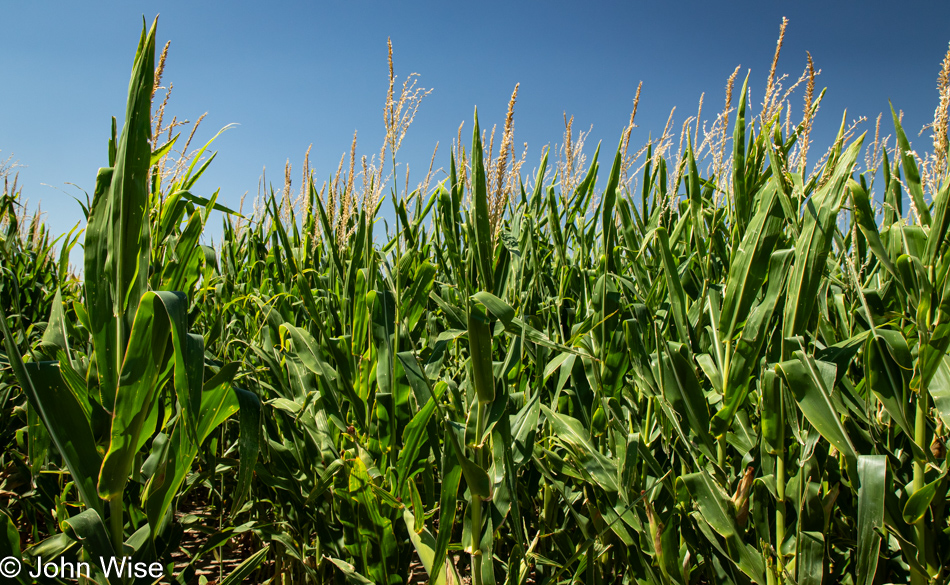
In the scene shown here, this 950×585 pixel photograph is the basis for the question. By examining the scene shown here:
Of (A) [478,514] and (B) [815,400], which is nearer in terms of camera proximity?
(B) [815,400]

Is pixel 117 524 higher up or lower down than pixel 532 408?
lower down

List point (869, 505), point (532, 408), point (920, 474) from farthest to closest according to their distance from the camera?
point (532, 408), point (920, 474), point (869, 505)

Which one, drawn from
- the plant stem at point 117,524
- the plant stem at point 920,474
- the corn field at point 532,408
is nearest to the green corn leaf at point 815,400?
the corn field at point 532,408

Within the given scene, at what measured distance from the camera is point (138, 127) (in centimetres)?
76

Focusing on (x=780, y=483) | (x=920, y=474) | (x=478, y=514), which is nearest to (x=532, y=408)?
(x=478, y=514)

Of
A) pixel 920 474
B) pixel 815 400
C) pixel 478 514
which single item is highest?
pixel 815 400

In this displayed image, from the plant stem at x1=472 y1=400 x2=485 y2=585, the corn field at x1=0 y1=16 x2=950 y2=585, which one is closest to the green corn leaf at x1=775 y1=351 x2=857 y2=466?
the corn field at x1=0 y1=16 x2=950 y2=585

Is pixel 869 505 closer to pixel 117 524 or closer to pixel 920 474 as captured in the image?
pixel 920 474

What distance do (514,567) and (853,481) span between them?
0.69 m

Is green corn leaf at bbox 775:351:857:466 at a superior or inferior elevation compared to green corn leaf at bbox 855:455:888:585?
superior

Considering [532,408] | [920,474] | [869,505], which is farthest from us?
[532,408]

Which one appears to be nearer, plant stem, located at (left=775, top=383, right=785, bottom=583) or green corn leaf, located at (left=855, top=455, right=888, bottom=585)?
green corn leaf, located at (left=855, top=455, right=888, bottom=585)

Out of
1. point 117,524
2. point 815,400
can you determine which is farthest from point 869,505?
point 117,524

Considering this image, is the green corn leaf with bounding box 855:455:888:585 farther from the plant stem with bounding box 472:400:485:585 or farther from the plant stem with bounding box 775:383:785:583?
the plant stem with bounding box 472:400:485:585
